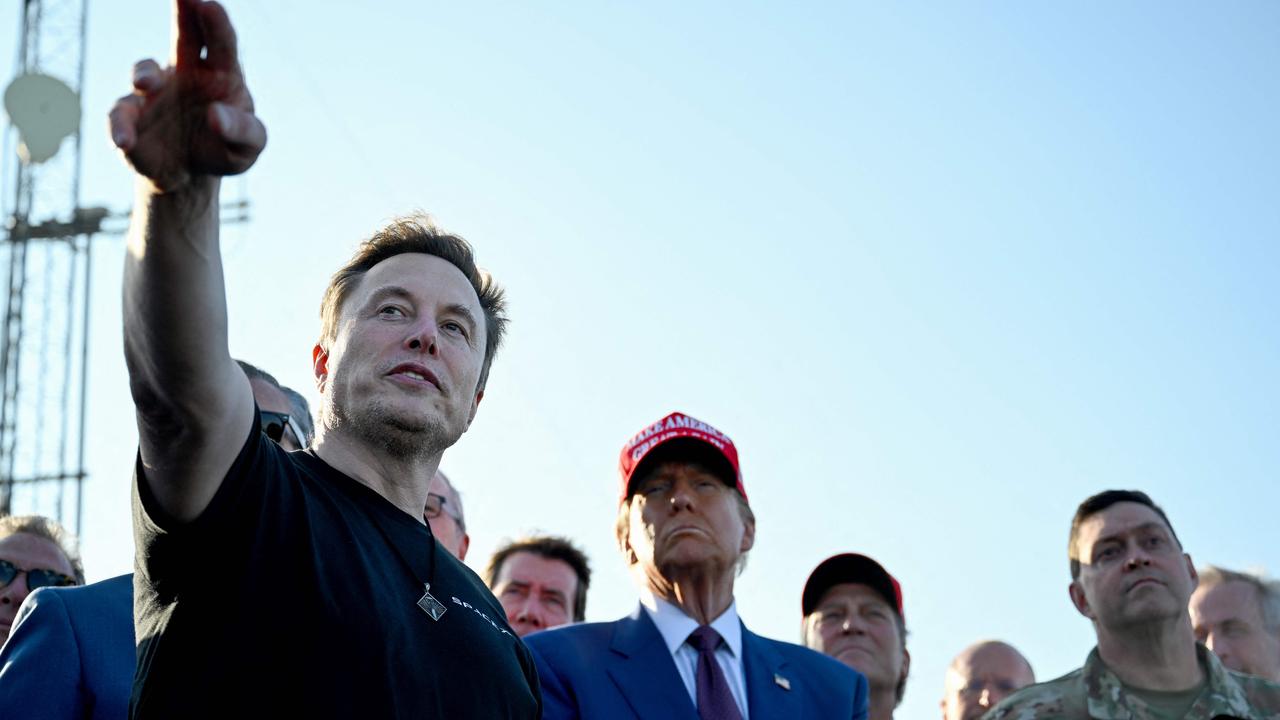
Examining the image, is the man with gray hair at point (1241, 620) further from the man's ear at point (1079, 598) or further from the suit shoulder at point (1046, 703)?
the suit shoulder at point (1046, 703)

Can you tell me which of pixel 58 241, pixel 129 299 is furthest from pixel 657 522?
pixel 58 241

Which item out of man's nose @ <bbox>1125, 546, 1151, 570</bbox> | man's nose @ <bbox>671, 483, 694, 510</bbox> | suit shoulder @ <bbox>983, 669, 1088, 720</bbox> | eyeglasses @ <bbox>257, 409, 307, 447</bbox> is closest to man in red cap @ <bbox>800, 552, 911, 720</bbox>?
suit shoulder @ <bbox>983, 669, 1088, 720</bbox>

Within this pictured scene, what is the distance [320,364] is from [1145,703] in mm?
3357

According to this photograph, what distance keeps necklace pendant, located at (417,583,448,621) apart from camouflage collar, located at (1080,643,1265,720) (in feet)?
10.5

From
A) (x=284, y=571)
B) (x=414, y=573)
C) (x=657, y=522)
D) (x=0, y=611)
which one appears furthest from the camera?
(x=657, y=522)

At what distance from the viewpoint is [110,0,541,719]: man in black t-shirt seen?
205 centimetres

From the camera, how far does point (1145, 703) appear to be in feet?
16.7

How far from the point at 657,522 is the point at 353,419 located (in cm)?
198

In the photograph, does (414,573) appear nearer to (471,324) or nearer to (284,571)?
(284,571)

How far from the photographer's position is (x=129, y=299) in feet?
6.91

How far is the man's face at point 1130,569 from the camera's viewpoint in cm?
520

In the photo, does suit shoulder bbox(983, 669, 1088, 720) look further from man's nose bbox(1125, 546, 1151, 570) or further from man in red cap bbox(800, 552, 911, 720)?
man in red cap bbox(800, 552, 911, 720)

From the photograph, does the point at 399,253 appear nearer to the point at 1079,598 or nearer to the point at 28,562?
the point at 28,562

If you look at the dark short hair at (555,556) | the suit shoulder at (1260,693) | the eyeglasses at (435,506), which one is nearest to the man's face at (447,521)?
the eyeglasses at (435,506)
